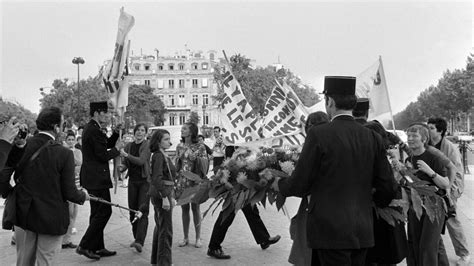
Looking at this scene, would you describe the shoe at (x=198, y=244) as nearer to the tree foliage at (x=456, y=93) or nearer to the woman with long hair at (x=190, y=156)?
the woman with long hair at (x=190, y=156)

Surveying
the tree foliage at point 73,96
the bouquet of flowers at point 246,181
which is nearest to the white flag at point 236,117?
the bouquet of flowers at point 246,181

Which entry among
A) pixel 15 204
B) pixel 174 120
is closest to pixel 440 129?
pixel 15 204

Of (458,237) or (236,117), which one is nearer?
(458,237)

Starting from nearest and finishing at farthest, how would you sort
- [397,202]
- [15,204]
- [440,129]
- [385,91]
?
1. [397,202]
2. [15,204]
3. [440,129]
4. [385,91]

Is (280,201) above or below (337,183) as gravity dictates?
below

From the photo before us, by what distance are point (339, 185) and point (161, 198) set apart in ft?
9.62

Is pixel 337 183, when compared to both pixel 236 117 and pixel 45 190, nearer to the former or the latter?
pixel 45 190

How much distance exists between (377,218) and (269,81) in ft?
124

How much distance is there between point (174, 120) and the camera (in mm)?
100250

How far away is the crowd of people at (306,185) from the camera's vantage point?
2.98 meters

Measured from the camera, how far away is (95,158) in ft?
19.5

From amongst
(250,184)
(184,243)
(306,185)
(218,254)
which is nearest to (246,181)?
(250,184)

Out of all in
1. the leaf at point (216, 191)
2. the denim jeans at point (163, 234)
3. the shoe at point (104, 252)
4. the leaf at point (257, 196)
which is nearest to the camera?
the leaf at point (257, 196)

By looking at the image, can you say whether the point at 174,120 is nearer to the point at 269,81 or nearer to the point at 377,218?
the point at 269,81
